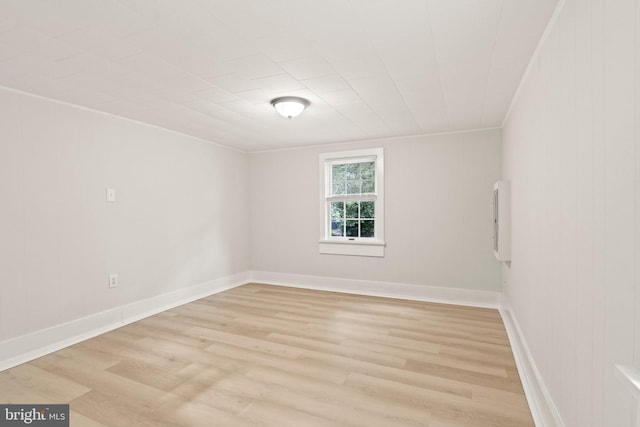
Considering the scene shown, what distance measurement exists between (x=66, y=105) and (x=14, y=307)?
196 cm

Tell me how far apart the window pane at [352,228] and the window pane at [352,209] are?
0.10 meters

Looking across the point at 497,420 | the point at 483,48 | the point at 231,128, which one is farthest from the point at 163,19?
the point at 497,420

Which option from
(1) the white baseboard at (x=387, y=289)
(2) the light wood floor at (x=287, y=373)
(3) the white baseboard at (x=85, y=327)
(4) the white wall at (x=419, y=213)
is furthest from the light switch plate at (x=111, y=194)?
(1) the white baseboard at (x=387, y=289)

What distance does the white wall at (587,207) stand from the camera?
102cm

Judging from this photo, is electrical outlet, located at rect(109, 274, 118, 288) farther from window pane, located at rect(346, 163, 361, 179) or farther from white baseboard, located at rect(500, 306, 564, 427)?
white baseboard, located at rect(500, 306, 564, 427)

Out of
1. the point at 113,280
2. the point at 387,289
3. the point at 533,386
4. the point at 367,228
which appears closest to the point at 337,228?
the point at 367,228

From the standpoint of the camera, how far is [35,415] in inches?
81.9

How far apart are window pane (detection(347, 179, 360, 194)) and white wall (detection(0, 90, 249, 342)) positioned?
2189mm

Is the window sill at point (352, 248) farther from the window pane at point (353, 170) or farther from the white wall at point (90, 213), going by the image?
the white wall at point (90, 213)

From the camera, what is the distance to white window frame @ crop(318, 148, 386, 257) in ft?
16.0

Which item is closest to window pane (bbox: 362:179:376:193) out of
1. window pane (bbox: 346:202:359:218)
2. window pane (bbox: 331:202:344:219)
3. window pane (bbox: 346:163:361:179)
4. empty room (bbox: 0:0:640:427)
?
empty room (bbox: 0:0:640:427)

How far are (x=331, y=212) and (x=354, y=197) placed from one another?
49 cm

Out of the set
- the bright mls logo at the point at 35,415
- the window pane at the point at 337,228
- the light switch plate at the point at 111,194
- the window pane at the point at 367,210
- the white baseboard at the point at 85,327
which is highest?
the light switch plate at the point at 111,194

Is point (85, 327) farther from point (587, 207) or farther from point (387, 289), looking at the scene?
point (587, 207)
